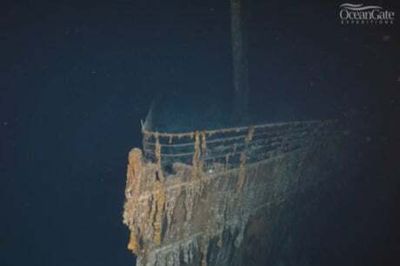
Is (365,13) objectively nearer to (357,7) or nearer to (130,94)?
(357,7)

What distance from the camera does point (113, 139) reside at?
21.9 metres

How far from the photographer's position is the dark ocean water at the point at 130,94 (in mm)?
13523

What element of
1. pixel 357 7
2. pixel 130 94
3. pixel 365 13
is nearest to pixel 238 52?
pixel 357 7

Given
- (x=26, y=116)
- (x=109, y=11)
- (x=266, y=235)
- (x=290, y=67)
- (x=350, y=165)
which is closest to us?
(x=266, y=235)

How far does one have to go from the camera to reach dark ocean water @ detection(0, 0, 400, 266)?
1352 centimetres

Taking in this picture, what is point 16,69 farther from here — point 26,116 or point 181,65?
point 181,65

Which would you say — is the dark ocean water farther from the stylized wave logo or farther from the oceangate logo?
the stylized wave logo

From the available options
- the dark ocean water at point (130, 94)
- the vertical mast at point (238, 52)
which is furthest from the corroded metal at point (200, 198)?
the dark ocean water at point (130, 94)

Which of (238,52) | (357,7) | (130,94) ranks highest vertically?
(357,7)

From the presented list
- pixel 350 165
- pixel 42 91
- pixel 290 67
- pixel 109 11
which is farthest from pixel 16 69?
pixel 350 165

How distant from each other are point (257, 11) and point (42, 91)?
15479 mm

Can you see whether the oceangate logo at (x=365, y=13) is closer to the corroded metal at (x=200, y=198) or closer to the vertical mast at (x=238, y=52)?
the vertical mast at (x=238, y=52)

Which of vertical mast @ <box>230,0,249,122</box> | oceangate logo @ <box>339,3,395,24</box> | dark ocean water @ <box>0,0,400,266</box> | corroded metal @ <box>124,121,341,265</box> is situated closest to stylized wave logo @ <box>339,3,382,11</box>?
oceangate logo @ <box>339,3,395,24</box>

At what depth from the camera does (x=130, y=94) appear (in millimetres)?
25016
